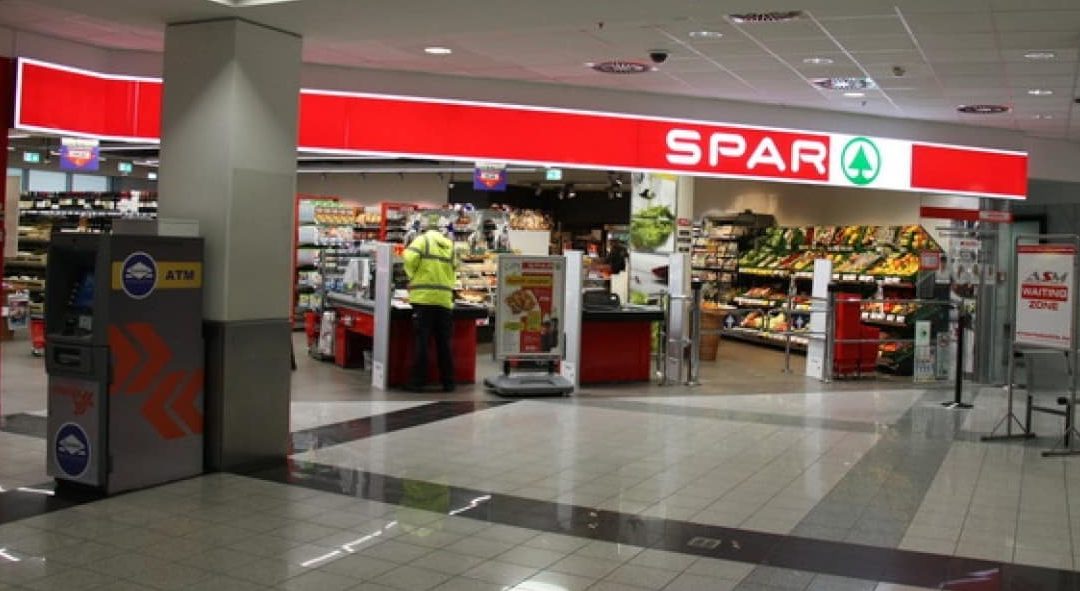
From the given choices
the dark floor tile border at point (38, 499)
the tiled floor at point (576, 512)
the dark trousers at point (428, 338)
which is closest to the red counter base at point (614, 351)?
the dark trousers at point (428, 338)

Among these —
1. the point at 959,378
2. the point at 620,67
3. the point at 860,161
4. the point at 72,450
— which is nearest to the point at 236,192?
the point at 72,450

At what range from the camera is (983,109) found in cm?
1098

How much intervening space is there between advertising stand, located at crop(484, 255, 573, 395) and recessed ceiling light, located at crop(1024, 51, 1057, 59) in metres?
4.61

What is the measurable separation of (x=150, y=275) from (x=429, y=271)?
424 cm

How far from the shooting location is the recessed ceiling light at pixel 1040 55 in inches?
324

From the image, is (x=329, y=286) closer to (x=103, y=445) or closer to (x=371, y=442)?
(x=371, y=442)

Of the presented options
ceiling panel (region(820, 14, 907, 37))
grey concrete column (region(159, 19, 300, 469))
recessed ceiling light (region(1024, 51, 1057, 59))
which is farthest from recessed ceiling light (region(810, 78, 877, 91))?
grey concrete column (region(159, 19, 300, 469))

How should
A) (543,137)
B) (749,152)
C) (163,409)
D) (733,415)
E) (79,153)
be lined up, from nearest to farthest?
(163,409)
(733,415)
(543,137)
(749,152)
(79,153)

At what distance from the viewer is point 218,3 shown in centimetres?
597

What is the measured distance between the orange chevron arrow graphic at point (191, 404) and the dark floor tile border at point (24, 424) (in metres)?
1.86

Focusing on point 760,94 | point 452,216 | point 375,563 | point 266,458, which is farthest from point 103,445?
point 452,216

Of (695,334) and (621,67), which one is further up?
(621,67)

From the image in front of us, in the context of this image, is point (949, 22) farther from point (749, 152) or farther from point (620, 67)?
point (749, 152)

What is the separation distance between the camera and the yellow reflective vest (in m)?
9.91
